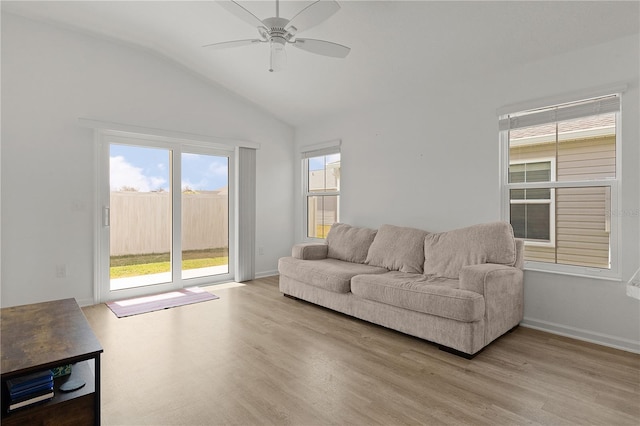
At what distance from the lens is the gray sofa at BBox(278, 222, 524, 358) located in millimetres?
2545

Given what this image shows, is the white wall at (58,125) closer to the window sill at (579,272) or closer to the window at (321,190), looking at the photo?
the window at (321,190)

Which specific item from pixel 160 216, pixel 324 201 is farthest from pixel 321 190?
pixel 160 216

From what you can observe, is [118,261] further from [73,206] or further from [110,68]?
[110,68]

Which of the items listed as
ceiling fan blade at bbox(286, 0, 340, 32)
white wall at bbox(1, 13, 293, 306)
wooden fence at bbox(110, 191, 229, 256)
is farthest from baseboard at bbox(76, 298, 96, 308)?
ceiling fan blade at bbox(286, 0, 340, 32)

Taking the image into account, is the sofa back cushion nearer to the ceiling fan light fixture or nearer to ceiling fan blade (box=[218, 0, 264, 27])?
the ceiling fan light fixture

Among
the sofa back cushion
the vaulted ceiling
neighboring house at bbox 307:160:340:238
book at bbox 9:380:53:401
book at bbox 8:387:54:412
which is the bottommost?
book at bbox 8:387:54:412

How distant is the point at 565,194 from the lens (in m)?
3.04

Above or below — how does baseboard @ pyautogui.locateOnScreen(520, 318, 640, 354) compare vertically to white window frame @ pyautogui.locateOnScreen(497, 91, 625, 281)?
below

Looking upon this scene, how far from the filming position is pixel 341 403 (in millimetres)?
1909

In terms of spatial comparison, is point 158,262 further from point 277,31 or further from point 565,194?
point 565,194

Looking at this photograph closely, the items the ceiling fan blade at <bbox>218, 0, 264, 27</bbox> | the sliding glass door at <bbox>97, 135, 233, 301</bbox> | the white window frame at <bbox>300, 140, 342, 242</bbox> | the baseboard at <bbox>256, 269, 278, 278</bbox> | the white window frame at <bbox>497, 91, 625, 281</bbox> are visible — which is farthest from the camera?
the baseboard at <bbox>256, 269, 278, 278</bbox>

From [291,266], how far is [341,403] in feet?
7.25

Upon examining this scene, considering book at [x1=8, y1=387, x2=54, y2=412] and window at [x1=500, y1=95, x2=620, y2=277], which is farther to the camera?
window at [x1=500, y1=95, x2=620, y2=277]

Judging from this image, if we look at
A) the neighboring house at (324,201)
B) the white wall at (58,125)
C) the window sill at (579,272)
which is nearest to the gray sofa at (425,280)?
the window sill at (579,272)
